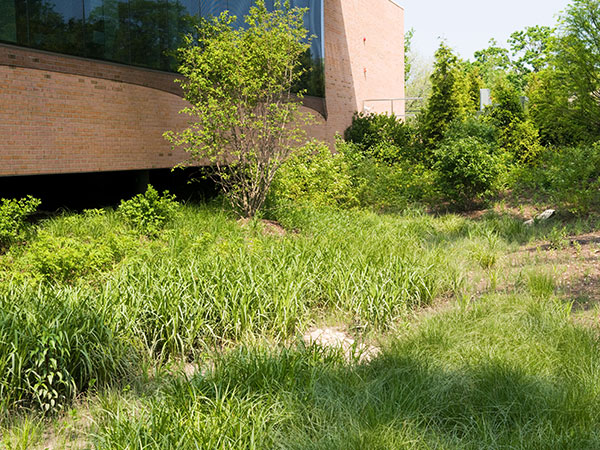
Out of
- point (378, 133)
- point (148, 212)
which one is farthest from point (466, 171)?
point (378, 133)

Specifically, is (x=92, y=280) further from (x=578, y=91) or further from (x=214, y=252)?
(x=578, y=91)

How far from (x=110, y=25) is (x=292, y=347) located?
8.21 meters

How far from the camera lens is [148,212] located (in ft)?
31.0

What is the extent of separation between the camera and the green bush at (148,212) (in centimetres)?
931

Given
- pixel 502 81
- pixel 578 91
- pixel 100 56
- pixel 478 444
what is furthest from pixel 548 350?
pixel 502 81

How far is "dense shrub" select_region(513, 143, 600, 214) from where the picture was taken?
459 inches

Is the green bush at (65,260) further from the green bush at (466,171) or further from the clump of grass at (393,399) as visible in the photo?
the green bush at (466,171)

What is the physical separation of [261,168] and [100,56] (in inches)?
142

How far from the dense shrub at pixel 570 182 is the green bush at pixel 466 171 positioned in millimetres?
1210

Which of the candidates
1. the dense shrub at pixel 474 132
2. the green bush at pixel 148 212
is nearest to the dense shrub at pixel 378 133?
the dense shrub at pixel 474 132

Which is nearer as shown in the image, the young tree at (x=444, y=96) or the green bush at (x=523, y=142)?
the green bush at (x=523, y=142)

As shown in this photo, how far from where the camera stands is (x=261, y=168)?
36.4 ft

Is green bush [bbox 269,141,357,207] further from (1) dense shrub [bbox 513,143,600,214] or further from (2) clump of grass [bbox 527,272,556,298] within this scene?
(2) clump of grass [bbox 527,272,556,298]

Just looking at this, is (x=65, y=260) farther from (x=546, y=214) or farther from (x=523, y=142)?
(x=523, y=142)
